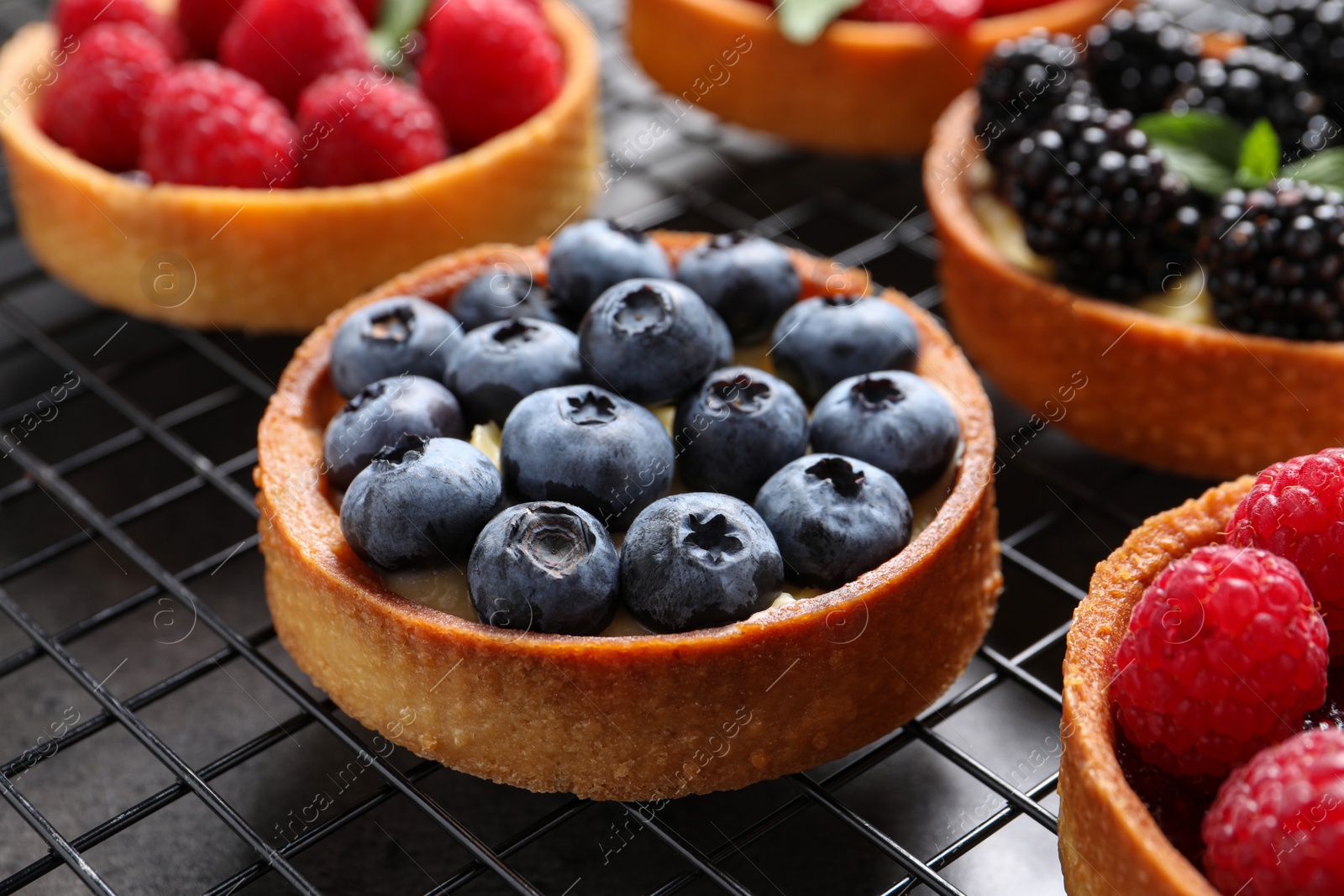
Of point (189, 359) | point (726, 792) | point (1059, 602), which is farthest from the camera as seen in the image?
point (189, 359)

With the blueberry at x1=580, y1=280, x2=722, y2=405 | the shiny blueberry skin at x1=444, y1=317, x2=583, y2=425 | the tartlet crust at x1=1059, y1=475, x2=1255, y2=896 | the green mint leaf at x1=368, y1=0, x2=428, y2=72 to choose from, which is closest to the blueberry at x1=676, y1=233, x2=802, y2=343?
the blueberry at x1=580, y1=280, x2=722, y2=405

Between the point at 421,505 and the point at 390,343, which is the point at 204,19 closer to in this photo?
the point at 390,343

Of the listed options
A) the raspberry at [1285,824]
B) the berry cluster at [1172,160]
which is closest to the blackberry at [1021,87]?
the berry cluster at [1172,160]

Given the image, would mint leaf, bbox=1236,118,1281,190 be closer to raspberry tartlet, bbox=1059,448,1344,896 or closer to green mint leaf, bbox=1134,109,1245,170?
green mint leaf, bbox=1134,109,1245,170

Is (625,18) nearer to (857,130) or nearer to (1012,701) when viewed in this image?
(857,130)

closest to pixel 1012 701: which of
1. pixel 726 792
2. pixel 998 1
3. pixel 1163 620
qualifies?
pixel 726 792

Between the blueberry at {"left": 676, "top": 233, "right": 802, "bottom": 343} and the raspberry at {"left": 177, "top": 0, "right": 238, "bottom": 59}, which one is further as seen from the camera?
the raspberry at {"left": 177, "top": 0, "right": 238, "bottom": 59}
